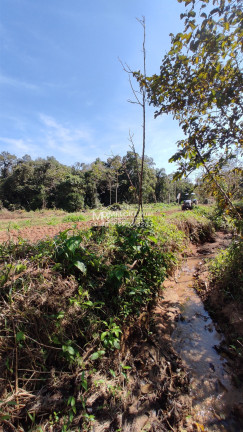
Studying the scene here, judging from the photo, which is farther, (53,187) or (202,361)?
(53,187)

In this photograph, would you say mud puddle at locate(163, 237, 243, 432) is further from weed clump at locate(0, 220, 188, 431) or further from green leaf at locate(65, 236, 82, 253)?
green leaf at locate(65, 236, 82, 253)

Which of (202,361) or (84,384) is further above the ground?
(84,384)

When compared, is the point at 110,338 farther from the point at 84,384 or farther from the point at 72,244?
the point at 72,244

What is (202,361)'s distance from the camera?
269 cm

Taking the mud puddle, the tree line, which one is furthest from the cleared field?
the tree line

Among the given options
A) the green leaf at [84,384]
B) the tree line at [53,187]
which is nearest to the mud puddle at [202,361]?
the green leaf at [84,384]

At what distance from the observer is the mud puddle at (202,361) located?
6.58 feet

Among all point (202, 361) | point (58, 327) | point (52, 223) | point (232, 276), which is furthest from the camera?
point (52, 223)

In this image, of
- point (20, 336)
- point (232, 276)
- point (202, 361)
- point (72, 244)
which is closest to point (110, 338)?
point (20, 336)

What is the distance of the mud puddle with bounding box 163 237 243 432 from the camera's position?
2006mm

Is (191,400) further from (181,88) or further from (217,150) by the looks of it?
(181,88)

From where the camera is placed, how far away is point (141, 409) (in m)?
2.00

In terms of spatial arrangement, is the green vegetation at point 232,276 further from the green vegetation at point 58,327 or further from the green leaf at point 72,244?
the green leaf at point 72,244

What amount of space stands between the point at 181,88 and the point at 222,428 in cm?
429
